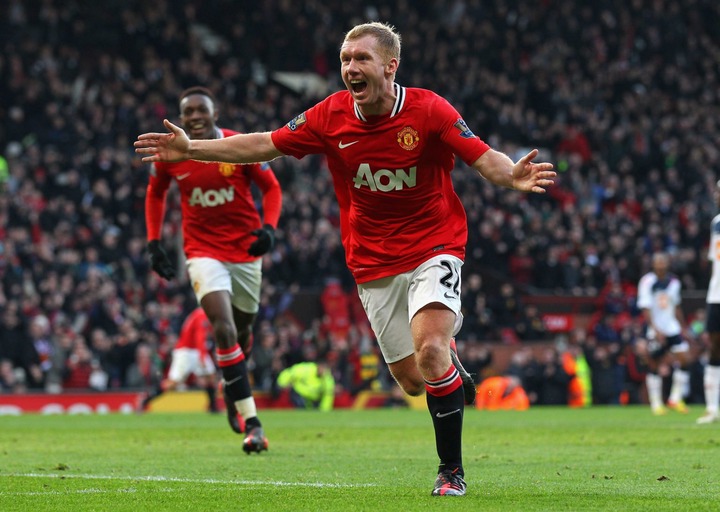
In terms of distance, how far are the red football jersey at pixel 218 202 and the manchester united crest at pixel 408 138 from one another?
3.79 m

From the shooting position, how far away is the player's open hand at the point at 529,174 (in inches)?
243

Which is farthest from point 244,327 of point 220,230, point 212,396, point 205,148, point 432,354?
point 212,396

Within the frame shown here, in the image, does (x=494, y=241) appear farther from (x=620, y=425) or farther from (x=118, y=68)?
(x=620, y=425)

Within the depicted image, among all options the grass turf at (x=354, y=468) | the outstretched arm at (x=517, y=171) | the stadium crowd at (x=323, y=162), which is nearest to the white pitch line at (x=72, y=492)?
the grass turf at (x=354, y=468)

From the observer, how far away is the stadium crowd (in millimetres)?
22891

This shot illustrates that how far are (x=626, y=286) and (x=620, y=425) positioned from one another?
14146mm

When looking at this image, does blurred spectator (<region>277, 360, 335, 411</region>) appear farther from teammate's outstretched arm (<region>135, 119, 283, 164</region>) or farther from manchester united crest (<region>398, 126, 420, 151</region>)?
manchester united crest (<region>398, 126, 420, 151</region>)

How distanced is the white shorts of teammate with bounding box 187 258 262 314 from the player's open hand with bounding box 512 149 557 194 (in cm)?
454

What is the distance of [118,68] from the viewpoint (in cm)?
2845

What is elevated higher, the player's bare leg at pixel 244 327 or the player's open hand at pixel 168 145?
the player's open hand at pixel 168 145

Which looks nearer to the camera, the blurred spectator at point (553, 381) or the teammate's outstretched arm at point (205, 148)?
the teammate's outstretched arm at point (205, 148)

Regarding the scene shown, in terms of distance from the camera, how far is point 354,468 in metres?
8.30

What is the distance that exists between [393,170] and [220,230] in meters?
4.03

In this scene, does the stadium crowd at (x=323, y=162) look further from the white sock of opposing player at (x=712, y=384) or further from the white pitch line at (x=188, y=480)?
the white pitch line at (x=188, y=480)
